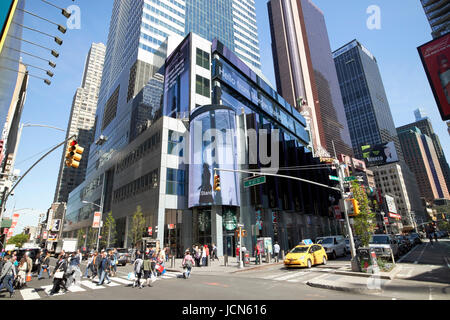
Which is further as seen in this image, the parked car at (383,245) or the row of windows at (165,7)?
the row of windows at (165,7)

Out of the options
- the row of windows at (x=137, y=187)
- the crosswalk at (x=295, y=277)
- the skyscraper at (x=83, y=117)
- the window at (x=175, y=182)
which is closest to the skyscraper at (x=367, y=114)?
the window at (x=175, y=182)

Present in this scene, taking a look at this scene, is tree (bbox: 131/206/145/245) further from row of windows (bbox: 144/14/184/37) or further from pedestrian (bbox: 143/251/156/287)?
row of windows (bbox: 144/14/184/37)

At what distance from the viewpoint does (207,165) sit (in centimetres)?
3247

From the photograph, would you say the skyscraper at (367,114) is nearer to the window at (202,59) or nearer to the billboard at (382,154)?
the billboard at (382,154)

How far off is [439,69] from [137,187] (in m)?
44.9

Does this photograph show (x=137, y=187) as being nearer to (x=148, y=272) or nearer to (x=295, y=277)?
(x=148, y=272)

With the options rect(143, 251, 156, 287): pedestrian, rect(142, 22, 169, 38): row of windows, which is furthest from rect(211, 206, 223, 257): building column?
rect(142, 22, 169, 38): row of windows

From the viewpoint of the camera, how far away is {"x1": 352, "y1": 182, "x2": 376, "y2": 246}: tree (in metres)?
17.1

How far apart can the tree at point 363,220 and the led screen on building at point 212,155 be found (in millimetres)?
16398

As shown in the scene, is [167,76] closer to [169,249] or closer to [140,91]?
[140,91]

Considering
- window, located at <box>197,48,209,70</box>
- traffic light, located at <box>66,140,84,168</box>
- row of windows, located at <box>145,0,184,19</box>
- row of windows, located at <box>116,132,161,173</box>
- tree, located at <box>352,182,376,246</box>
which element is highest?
row of windows, located at <box>145,0,184,19</box>

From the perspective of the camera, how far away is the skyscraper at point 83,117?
499 ft

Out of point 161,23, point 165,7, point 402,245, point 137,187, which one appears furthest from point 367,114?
point 137,187

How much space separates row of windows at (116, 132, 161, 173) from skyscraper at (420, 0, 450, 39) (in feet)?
313
